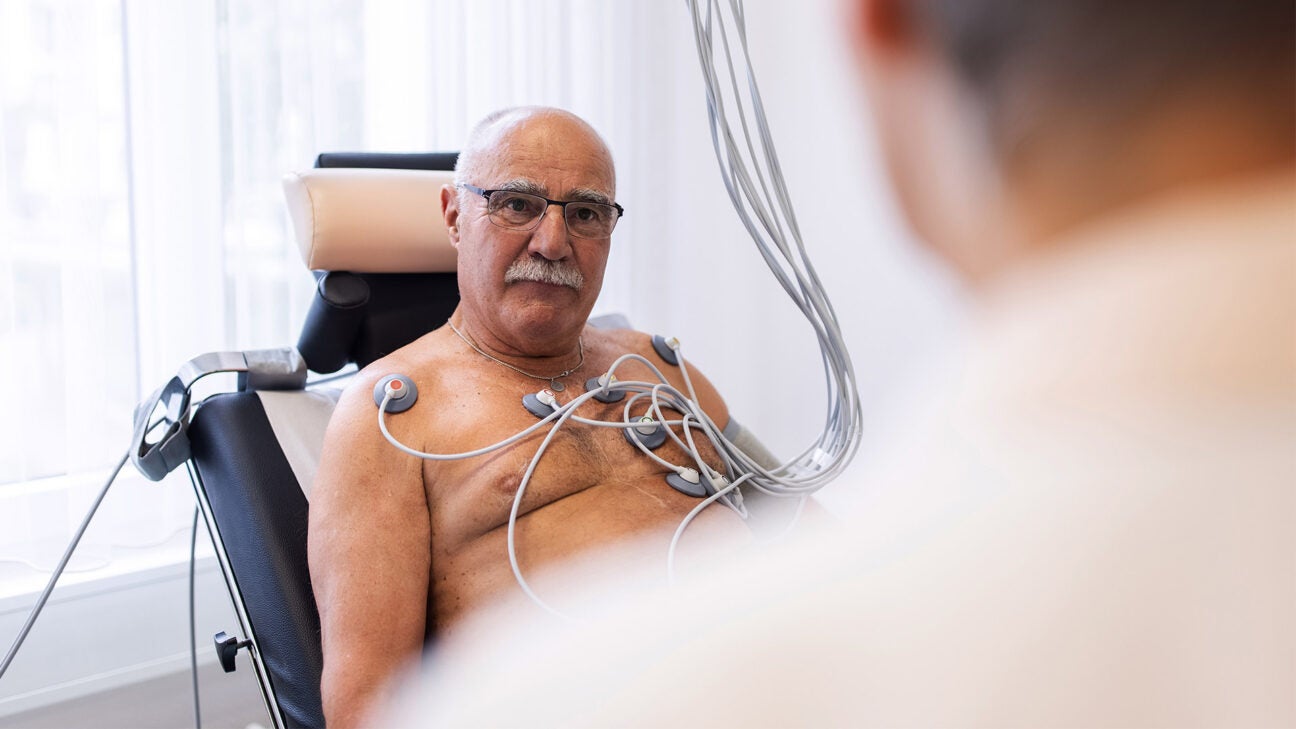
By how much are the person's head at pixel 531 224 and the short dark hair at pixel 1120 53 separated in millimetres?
1368

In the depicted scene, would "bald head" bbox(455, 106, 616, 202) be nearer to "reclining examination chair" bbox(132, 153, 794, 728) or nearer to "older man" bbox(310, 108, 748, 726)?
"older man" bbox(310, 108, 748, 726)

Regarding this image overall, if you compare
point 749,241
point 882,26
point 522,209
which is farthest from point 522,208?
point 749,241

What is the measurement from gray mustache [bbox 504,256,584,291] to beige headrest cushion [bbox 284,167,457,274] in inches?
10.7

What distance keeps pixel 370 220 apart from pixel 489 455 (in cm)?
56

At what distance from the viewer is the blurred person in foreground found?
28cm

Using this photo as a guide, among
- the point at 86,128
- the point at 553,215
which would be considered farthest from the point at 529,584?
the point at 86,128

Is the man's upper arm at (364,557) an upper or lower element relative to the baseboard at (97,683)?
upper

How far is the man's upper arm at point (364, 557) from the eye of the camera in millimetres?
1330

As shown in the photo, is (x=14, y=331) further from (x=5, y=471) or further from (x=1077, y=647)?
(x=1077, y=647)

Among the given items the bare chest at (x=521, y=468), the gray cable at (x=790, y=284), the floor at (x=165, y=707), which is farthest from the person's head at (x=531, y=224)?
the floor at (x=165, y=707)

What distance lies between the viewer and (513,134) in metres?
1.68

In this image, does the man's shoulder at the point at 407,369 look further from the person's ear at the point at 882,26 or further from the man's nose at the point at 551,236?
the person's ear at the point at 882,26

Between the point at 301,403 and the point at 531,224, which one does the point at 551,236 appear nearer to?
the point at 531,224

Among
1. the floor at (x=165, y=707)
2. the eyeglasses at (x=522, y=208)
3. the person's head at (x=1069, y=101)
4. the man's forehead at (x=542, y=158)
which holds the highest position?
the person's head at (x=1069, y=101)
